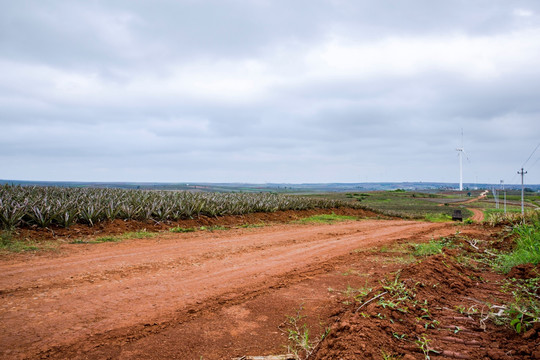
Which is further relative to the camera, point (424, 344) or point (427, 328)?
point (427, 328)

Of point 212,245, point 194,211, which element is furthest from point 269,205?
point 212,245

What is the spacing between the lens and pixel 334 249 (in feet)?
29.6

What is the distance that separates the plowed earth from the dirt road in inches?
0.6

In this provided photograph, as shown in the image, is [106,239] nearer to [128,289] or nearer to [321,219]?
[128,289]

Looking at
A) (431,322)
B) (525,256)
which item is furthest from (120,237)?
(525,256)

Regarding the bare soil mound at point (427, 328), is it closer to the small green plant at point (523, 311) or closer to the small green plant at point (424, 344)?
the small green plant at point (424, 344)

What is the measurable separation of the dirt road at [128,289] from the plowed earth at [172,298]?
15 mm

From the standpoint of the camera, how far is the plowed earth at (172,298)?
345 cm

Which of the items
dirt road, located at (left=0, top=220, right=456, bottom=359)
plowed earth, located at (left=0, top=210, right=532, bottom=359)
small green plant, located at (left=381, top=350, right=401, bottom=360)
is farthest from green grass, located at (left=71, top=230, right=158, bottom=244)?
small green plant, located at (left=381, top=350, right=401, bottom=360)

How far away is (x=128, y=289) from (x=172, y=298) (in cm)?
82

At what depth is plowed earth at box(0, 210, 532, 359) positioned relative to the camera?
345cm

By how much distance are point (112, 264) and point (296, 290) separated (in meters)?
3.65

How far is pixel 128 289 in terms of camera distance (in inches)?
203

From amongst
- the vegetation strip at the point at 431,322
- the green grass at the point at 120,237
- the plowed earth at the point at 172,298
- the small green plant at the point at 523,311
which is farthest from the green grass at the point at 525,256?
the green grass at the point at 120,237
